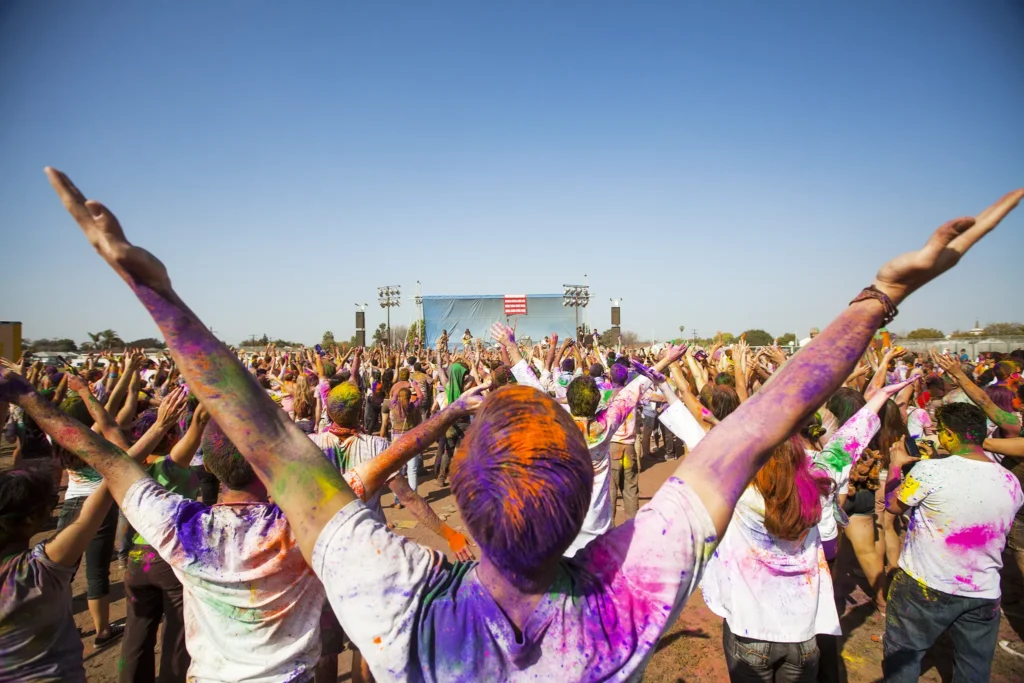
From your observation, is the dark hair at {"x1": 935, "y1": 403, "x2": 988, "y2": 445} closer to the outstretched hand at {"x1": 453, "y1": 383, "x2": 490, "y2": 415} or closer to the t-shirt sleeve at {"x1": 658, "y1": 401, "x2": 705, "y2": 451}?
the t-shirt sleeve at {"x1": 658, "y1": 401, "x2": 705, "y2": 451}

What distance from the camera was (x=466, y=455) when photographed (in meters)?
1.21

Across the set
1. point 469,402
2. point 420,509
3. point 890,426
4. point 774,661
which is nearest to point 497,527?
point 469,402

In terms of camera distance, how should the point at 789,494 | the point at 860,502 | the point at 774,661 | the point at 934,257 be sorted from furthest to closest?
1. the point at 860,502
2. the point at 774,661
3. the point at 789,494
4. the point at 934,257

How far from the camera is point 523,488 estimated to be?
3.60ft

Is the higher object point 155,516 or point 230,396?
point 230,396

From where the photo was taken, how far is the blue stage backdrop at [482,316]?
36500 mm

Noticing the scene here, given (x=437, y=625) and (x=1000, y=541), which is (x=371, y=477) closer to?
(x=437, y=625)

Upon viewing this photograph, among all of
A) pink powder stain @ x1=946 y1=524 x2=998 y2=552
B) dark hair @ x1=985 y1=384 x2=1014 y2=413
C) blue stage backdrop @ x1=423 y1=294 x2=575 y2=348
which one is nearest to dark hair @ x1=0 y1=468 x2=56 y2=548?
pink powder stain @ x1=946 y1=524 x2=998 y2=552

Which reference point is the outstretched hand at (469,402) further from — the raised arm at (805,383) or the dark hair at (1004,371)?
the dark hair at (1004,371)

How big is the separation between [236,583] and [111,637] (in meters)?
4.48

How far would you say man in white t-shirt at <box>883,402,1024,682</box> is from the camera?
3322 millimetres

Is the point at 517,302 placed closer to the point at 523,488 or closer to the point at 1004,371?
the point at 1004,371

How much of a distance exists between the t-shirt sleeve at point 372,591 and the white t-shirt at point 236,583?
1148 mm

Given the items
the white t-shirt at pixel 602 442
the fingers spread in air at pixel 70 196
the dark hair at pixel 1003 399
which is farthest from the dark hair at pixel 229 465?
the dark hair at pixel 1003 399
